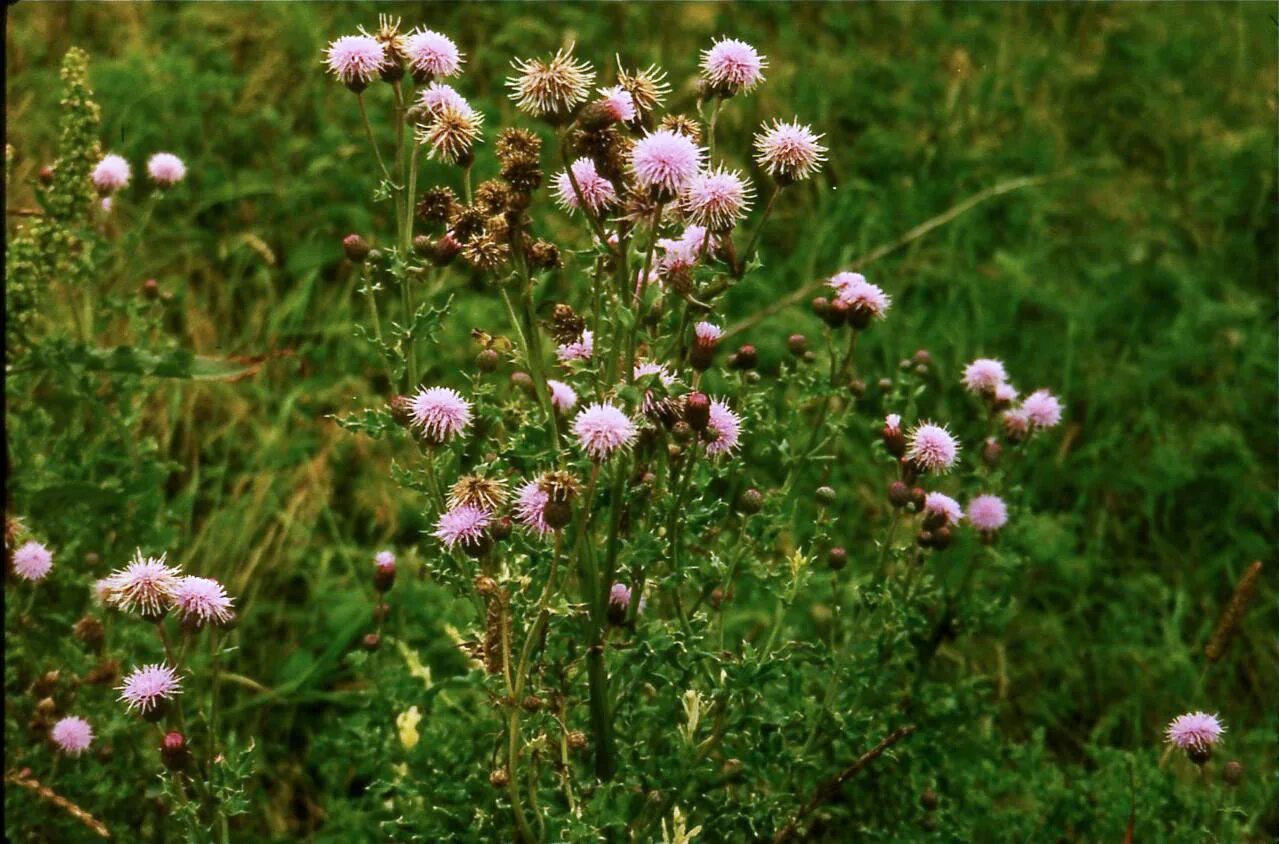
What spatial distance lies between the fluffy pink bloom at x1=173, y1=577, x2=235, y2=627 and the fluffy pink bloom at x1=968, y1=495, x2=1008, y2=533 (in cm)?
149

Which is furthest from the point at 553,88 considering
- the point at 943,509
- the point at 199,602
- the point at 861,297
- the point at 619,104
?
the point at 943,509

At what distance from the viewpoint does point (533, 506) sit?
197 cm

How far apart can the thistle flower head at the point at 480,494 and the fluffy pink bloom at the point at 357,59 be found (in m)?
0.64

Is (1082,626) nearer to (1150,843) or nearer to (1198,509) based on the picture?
(1198,509)

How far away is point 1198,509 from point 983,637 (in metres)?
0.82

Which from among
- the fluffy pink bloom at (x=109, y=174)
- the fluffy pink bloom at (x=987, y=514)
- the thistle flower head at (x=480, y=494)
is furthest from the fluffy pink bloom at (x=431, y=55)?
the fluffy pink bloom at (x=987, y=514)

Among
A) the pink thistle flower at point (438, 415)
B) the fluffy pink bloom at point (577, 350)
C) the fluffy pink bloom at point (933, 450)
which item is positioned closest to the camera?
the pink thistle flower at point (438, 415)

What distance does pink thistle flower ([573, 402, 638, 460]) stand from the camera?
5.99 ft

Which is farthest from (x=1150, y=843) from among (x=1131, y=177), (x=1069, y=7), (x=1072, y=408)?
(x=1069, y=7)

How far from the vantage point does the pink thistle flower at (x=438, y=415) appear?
80.6 inches

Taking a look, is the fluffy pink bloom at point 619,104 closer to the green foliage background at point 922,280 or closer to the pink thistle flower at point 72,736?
the green foliage background at point 922,280

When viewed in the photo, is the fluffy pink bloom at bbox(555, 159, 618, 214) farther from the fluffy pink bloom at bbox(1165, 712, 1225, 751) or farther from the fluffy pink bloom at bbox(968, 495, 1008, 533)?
the fluffy pink bloom at bbox(1165, 712, 1225, 751)

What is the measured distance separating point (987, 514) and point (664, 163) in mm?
1271

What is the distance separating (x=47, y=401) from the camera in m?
3.32
